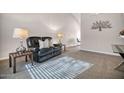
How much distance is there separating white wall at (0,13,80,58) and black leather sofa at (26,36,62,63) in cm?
11

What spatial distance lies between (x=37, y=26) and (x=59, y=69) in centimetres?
94

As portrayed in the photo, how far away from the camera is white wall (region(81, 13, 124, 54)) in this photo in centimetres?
196

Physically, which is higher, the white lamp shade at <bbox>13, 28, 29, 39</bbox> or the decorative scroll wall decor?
the decorative scroll wall decor

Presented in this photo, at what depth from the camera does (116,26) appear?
198cm

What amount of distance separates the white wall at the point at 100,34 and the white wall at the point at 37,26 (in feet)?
0.60

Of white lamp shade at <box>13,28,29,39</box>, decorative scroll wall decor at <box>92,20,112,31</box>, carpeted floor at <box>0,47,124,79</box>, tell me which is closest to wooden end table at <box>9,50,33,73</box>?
carpeted floor at <box>0,47,124,79</box>

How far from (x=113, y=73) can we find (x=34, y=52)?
4.78 ft

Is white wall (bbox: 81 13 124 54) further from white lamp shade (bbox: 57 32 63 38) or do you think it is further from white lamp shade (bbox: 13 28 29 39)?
white lamp shade (bbox: 13 28 29 39)

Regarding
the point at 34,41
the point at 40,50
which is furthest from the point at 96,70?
the point at 34,41

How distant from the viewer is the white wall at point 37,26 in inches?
77.9
